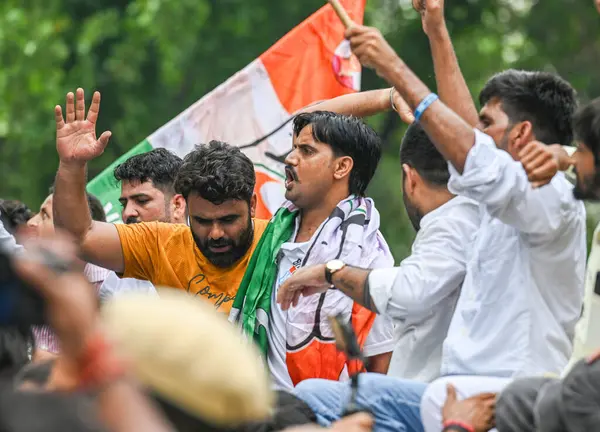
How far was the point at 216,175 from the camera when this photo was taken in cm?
639

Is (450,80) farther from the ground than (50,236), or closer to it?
closer to it

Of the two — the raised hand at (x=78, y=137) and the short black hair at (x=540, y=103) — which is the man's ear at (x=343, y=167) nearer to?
the raised hand at (x=78, y=137)

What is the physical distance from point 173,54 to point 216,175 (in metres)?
16.2

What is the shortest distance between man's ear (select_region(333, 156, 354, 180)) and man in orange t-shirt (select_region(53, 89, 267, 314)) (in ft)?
1.41

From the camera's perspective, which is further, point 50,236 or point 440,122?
point 50,236

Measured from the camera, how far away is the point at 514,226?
4785 mm

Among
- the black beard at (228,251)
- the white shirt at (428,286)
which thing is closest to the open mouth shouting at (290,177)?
the black beard at (228,251)

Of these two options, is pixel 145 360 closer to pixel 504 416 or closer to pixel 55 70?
pixel 504 416

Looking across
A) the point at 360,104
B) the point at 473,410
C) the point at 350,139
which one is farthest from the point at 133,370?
the point at 360,104

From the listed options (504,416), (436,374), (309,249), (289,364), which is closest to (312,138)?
(309,249)

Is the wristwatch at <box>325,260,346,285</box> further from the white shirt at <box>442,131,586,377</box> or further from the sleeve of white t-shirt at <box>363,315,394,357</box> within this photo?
the sleeve of white t-shirt at <box>363,315,394,357</box>

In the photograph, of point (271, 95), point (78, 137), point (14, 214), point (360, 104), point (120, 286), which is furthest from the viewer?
point (271, 95)

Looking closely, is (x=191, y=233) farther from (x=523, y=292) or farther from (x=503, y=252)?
(x=523, y=292)

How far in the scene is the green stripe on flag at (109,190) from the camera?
8.60m
